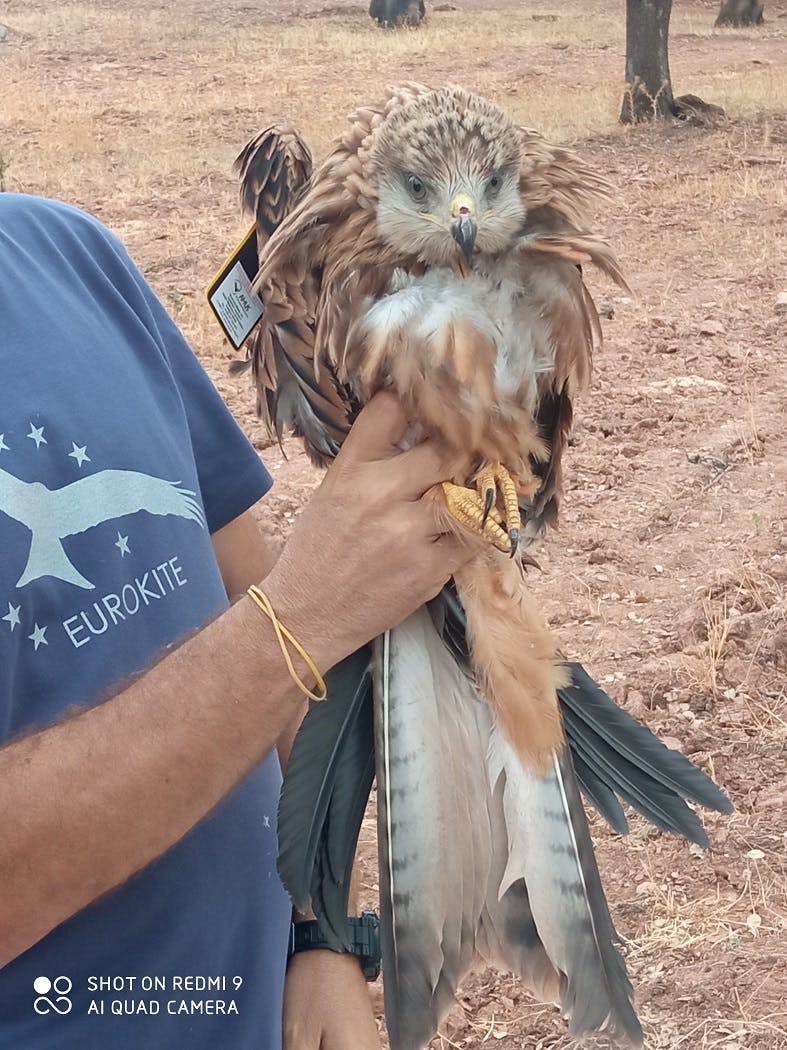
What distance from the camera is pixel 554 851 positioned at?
75.4 inches

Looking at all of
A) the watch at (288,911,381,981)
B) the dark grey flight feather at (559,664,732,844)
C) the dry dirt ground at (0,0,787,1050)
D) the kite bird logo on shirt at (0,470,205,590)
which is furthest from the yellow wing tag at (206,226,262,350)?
the dry dirt ground at (0,0,787,1050)

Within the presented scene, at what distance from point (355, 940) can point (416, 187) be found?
1.29 metres

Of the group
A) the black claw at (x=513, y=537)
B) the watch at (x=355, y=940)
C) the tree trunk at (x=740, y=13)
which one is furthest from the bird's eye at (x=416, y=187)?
the tree trunk at (x=740, y=13)

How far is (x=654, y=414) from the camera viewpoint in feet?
19.2

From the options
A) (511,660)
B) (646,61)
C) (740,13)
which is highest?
(511,660)

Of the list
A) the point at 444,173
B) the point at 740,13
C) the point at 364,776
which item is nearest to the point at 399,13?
the point at 740,13

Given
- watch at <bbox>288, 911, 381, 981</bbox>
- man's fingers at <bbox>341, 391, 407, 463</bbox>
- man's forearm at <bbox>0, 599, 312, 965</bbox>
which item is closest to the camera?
man's forearm at <bbox>0, 599, 312, 965</bbox>

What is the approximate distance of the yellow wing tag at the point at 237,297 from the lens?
2.04 meters

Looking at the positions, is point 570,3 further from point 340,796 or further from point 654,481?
point 340,796

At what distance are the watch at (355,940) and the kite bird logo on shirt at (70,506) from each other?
728 millimetres

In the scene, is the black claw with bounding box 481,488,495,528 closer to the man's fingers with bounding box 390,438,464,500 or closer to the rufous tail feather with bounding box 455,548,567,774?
the man's fingers with bounding box 390,438,464,500

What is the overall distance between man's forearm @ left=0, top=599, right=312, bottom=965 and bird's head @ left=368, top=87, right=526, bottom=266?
0.81 m

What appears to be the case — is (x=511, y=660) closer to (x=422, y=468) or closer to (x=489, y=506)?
(x=489, y=506)

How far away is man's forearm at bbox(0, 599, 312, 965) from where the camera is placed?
4.85 feet
